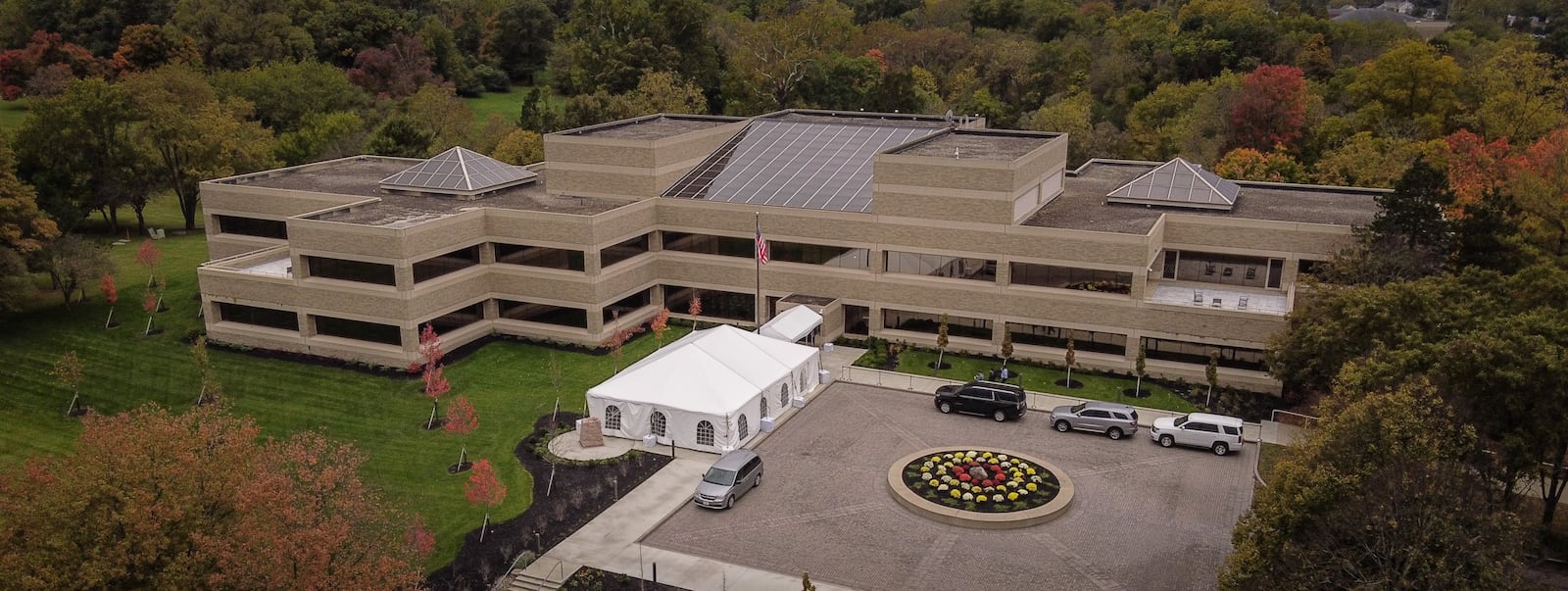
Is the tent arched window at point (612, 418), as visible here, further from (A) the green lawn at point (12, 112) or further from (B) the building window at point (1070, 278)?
(A) the green lawn at point (12, 112)

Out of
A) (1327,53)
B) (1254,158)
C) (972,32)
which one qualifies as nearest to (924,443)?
(1254,158)

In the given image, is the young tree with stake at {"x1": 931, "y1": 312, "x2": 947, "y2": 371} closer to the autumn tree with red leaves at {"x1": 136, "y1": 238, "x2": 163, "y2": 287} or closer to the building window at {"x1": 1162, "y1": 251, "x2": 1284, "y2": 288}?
the building window at {"x1": 1162, "y1": 251, "x2": 1284, "y2": 288}

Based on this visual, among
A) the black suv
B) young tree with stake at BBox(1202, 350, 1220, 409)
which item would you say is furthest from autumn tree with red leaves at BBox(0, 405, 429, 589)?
young tree with stake at BBox(1202, 350, 1220, 409)

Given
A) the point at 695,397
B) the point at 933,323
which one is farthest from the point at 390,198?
the point at 933,323

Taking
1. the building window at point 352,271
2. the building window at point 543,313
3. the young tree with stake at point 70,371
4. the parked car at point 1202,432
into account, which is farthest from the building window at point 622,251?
the parked car at point 1202,432

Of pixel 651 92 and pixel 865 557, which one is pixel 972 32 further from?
pixel 865 557

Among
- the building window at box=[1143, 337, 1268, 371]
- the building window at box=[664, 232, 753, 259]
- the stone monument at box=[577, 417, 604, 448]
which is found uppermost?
the building window at box=[664, 232, 753, 259]
